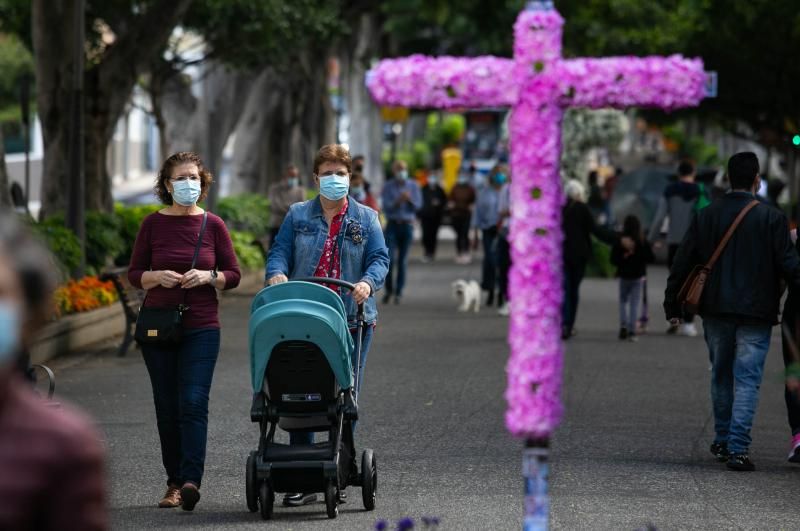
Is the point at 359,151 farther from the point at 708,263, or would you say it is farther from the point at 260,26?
the point at 708,263

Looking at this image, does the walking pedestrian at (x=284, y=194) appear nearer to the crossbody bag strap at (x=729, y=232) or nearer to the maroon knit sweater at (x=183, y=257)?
the crossbody bag strap at (x=729, y=232)

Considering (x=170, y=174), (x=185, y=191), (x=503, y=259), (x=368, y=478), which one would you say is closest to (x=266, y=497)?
(x=368, y=478)

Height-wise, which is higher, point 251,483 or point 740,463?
point 251,483

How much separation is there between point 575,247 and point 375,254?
9.00 meters

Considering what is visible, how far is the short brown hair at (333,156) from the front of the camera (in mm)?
8062

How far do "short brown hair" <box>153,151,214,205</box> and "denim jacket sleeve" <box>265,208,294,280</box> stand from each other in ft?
1.38

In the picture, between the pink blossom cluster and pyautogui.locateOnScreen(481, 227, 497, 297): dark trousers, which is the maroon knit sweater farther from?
pyautogui.locateOnScreen(481, 227, 497, 297): dark trousers

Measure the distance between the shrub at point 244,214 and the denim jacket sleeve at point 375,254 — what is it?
696 inches

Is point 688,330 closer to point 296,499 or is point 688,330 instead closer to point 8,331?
point 296,499

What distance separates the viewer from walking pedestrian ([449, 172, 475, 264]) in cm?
3162

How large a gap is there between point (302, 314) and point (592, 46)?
36.2 m

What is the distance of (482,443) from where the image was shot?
9977mm

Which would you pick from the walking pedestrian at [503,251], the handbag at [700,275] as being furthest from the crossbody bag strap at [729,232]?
the walking pedestrian at [503,251]

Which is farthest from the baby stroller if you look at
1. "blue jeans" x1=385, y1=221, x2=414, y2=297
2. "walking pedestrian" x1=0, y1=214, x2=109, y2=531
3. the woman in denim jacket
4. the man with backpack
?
"blue jeans" x1=385, y1=221, x2=414, y2=297
